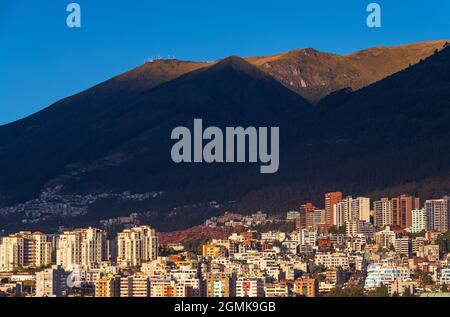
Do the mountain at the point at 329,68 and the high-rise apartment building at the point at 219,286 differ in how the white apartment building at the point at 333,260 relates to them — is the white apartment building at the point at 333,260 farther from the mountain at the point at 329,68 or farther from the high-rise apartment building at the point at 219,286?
the mountain at the point at 329,68

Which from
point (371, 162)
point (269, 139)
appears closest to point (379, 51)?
point (269, 139)

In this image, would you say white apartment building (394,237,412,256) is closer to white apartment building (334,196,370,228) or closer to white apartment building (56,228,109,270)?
white apartment building (334,196,370,228)

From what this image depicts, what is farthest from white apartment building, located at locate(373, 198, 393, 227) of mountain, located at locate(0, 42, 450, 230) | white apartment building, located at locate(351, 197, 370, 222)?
mountain, located at locate(0, 42, 450, 230)

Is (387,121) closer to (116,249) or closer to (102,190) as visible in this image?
(102,190)

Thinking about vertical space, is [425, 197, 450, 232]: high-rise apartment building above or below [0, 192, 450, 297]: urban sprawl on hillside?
above

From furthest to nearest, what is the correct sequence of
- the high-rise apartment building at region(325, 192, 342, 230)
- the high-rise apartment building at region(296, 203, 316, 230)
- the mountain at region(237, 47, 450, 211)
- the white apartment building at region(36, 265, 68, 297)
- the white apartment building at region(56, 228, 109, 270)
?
the mountain at region(237, 47, 450, 211), the high-rise apartment building at region(296, 203, 316, 230), the high-rise apartment building at region(325, 192, 342, 230), the white apartment building at region(56, 228, 109, 270), the white apartment building at region(36, 265, 68, 297)

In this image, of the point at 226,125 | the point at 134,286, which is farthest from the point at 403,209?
the point at 134,286
